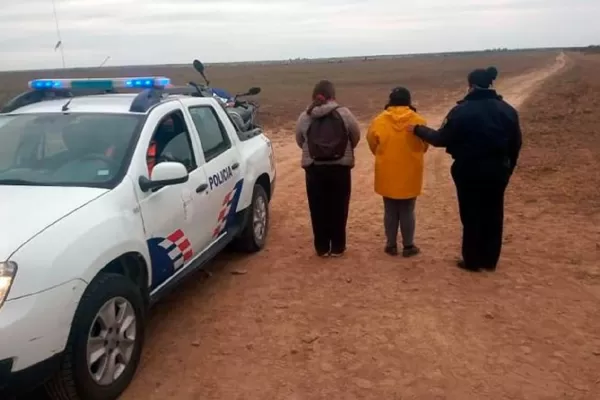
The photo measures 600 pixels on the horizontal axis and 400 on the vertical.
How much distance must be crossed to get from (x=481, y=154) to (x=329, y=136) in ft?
4.58

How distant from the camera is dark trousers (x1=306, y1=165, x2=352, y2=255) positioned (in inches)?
253

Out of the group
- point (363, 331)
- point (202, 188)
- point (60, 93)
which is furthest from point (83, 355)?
point (60, 93)

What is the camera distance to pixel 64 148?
4.64 meters

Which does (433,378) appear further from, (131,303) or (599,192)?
(599,192)

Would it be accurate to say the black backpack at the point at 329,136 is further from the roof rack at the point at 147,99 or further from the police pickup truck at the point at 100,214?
the roof rack at the point at 147,99

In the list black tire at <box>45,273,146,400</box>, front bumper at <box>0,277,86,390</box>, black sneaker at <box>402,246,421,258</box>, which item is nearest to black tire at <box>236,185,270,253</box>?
black sneaker at <box>402,246,421,258</box>

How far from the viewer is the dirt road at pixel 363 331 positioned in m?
4.11

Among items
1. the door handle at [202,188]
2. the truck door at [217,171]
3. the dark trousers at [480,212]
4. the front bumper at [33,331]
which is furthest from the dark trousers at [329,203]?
the front bumper at [33,331]

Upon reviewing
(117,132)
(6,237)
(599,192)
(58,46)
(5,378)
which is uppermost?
(58,46)

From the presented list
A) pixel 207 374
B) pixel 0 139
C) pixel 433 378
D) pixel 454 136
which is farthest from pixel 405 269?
pixel 0 139

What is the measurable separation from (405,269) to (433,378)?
7.11 feet

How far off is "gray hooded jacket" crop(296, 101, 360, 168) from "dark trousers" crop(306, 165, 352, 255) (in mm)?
60

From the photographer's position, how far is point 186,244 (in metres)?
4.92

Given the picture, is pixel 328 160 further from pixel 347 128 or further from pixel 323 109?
pixel 323 109
